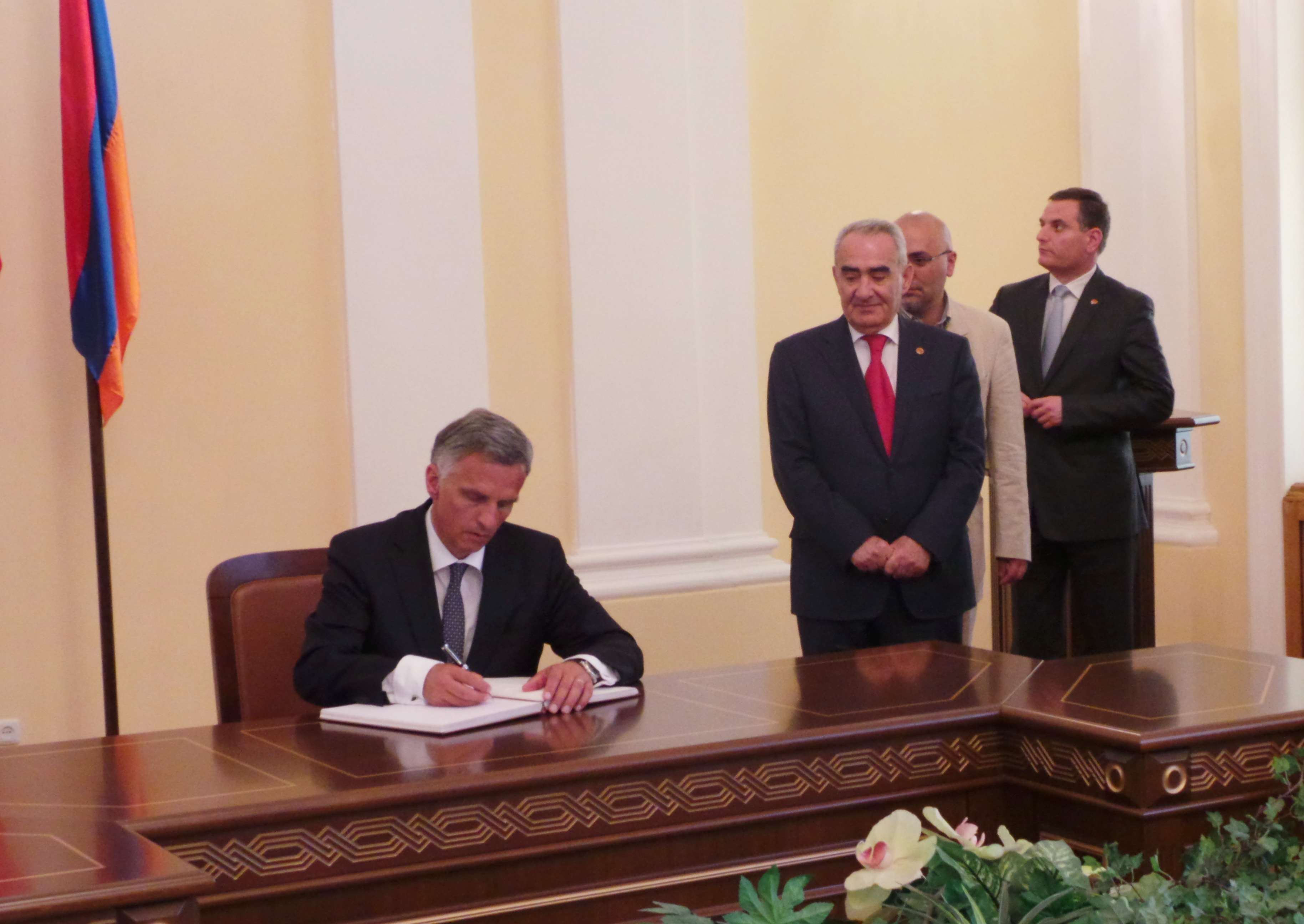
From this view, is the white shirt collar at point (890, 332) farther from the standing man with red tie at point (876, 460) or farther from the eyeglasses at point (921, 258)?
the eyeglasses at point (921, 258)

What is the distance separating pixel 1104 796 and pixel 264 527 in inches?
121

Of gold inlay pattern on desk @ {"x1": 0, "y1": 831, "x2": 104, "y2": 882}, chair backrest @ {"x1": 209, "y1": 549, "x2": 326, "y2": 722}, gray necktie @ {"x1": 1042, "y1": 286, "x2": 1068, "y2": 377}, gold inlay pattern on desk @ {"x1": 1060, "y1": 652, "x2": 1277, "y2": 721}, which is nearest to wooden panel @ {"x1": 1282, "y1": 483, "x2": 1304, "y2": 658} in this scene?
gray necktie @ {"x1": 1042, "y1": 286, "x2": 1068, "y2": 377}

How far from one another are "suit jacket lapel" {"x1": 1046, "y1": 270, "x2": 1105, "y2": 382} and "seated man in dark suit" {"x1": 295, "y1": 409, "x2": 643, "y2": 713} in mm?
2019

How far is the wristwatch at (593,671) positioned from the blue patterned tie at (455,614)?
0.30m

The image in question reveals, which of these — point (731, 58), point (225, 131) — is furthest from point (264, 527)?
point (731, 58)

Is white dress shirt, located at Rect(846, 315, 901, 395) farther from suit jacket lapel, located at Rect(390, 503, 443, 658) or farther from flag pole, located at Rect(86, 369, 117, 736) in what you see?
flag pole, located at Rect(86, 369, 117, 736)

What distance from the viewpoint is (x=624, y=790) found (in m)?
2.30

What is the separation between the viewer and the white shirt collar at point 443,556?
3084 mm

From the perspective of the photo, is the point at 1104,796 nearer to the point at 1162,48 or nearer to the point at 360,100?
the point at 360,100

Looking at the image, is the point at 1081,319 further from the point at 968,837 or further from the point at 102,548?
the point at 968,837

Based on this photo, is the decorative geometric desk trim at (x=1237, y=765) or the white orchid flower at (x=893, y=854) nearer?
the white orchid flower at (x=893, y=854)

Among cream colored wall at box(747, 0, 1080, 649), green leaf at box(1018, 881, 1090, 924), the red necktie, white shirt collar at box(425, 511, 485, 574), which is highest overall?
cream colored wall at box(747, 0, 1080, 649)

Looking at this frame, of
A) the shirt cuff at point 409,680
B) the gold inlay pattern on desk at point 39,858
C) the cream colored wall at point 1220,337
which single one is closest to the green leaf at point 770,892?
the gold inlay pattern on desk at point 39,858

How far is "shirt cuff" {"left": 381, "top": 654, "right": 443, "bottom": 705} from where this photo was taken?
→ 2.77 meters
